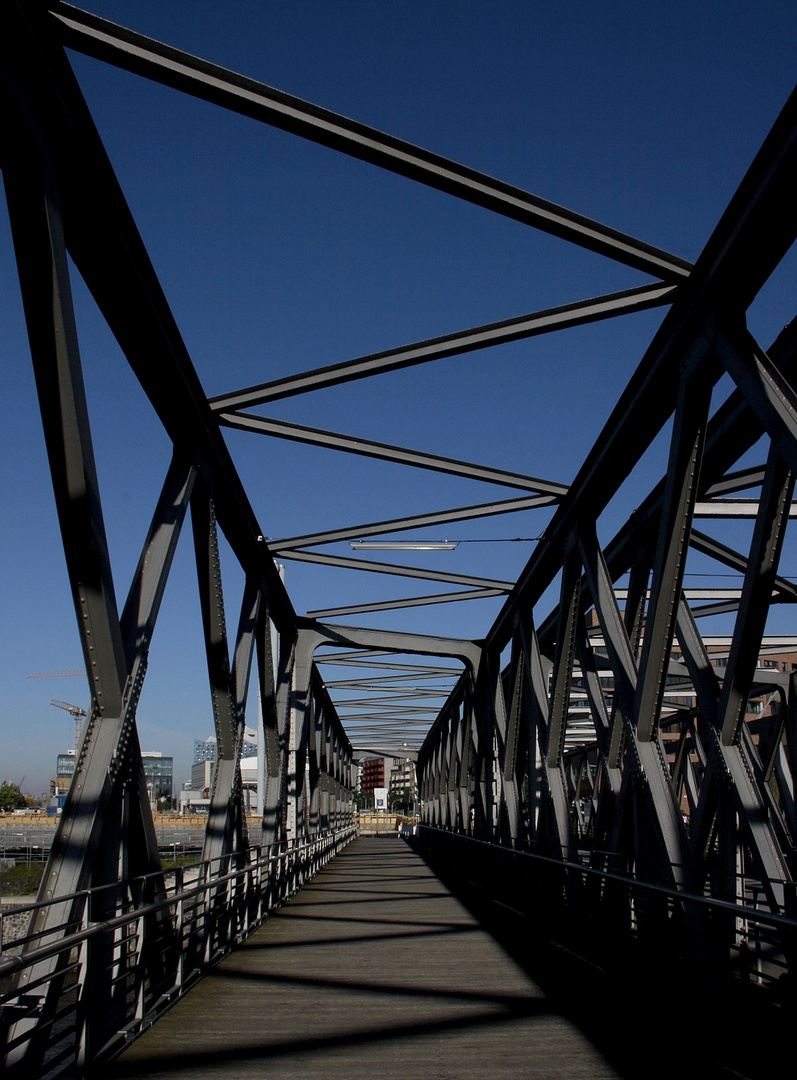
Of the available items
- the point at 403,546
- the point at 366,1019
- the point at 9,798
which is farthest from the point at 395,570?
the point at 9,798

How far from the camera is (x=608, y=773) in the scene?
10891mm

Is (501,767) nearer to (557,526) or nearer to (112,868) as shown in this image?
(557,526)

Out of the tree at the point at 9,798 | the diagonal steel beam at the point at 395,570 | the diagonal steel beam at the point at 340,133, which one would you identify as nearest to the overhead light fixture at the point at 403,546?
the diagonal steel beam at the point at 395,570

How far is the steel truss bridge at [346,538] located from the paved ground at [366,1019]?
364 millimetres

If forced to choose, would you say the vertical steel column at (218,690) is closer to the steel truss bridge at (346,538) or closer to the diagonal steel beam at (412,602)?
the steel truss bridge at (346,538)

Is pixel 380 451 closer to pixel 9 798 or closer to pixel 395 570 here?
pixel 395 570

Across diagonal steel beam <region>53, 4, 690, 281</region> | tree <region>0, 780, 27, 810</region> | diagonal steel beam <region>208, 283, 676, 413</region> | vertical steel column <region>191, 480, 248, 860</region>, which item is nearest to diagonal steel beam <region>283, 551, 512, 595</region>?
vertical steel column <region>191, 480, 248, 860</region>

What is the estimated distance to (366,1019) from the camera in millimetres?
6113

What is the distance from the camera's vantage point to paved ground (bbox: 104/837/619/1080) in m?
5.00

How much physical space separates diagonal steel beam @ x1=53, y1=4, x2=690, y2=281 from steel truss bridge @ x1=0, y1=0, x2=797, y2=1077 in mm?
16

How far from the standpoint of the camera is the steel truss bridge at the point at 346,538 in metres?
5.13

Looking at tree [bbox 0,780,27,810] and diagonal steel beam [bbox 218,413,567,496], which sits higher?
tree [bbox 0,780,27,810]

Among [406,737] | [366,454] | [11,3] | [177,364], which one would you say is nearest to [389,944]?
[366,454]

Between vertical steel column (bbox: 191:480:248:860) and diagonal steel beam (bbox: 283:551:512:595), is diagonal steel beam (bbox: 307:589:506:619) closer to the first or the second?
diagonal steel beam (bbox: 283:551:512:595)
